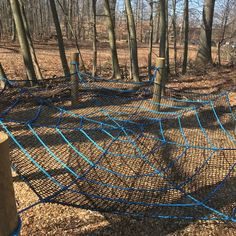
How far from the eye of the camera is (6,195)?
109cm

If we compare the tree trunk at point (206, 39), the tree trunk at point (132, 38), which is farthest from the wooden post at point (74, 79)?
the tree trunk at point (206, 39)

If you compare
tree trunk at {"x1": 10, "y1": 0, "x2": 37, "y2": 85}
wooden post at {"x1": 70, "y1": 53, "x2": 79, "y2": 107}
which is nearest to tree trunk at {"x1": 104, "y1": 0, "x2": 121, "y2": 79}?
tree trunk at {"x1": 10, "y1": 0, "x2": 37, "y2": 85}

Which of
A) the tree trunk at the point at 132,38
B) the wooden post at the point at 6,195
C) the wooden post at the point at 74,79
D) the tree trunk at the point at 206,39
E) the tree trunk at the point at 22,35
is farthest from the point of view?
the tree trunk at the point at 206,39

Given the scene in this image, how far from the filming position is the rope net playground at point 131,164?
95.7 inches

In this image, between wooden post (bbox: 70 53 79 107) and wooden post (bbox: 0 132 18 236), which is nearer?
wooden post (bbox: 0 132 18 236)

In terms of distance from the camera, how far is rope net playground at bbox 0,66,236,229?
243 cm

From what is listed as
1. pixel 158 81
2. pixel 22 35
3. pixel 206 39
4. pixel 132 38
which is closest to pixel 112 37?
pixel 132 38

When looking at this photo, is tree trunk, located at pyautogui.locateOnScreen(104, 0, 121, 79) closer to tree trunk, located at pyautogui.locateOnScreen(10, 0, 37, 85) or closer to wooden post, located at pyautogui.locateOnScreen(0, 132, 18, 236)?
tree trunk, located at pyautogui.locateOnScreen(10, 0, 37, 85)

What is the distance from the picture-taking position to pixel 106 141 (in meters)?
3.82

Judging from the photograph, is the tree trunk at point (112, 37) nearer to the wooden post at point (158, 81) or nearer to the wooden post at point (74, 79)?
the wooden post at point (74, 79)

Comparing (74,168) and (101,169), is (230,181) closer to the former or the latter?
(101,169)

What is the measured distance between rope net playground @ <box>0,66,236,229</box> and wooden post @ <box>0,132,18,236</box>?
34.3 inches

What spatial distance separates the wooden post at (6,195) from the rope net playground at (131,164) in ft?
2.85

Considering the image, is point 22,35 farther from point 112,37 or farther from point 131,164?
point 131,164
